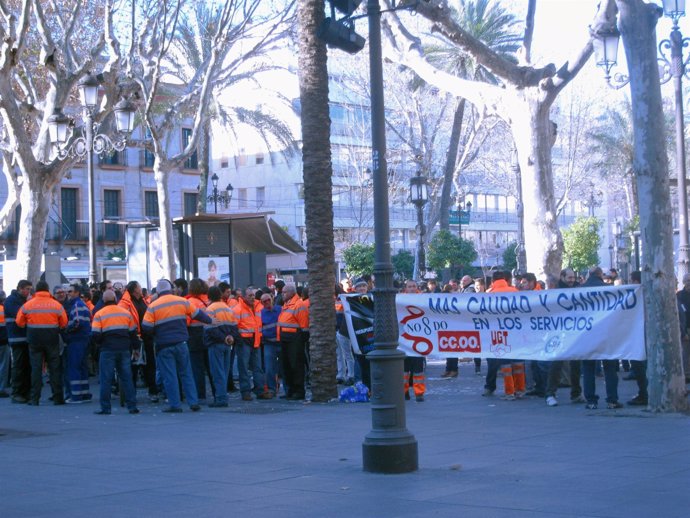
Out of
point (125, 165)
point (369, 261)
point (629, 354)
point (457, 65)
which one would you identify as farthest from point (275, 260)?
point (629, 354)

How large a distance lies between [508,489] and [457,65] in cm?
3302

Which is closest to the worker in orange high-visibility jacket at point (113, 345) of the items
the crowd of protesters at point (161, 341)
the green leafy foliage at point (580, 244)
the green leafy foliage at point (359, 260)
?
the crowd of protesters at point (161, 341)

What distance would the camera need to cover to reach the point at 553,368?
→ 14.9m

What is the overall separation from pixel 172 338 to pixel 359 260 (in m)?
29.3

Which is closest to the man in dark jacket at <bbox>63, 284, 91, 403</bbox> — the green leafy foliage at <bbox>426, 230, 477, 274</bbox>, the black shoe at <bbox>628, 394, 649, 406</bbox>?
the black shoe at <bbox>628, 394, 649, 406</bbox>

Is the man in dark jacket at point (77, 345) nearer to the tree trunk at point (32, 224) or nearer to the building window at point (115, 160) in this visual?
the tree trunk at point (32, 224)

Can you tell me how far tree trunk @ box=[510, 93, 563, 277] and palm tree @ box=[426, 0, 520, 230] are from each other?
59.1 feet

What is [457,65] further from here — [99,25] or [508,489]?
[508,489]

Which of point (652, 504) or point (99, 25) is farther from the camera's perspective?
point (99, 25)

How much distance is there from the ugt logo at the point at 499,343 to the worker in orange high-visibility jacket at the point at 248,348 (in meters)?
3.92

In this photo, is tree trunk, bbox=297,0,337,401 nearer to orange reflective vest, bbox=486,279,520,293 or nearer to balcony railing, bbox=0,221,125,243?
orange reflective vest, bbox=486,279,520,293

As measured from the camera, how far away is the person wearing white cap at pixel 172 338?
50.0 ft

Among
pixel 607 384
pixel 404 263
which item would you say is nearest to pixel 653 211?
pixel 607 384

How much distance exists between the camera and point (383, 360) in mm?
9641
